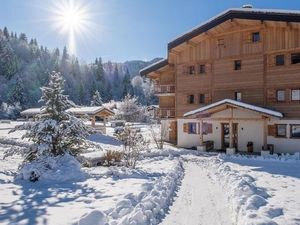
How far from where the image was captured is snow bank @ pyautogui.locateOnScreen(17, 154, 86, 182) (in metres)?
13.6

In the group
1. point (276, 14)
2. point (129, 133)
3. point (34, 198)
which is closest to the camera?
point (34, 198)

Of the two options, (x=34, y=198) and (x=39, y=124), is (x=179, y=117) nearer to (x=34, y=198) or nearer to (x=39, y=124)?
(x=39, y=124)

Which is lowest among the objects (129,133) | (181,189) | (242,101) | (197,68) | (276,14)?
(181,189)

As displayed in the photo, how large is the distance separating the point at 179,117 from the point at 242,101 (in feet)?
19.8

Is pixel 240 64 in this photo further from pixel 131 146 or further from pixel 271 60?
pixel 131 146

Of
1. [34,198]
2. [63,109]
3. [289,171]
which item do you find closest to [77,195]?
[34,198]

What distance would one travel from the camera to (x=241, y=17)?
1000 inches

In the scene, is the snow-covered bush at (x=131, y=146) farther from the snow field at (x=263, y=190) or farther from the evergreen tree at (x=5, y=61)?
the evergreen tree at (x=5, y=61)

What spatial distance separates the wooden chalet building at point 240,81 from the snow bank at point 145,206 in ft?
48.3

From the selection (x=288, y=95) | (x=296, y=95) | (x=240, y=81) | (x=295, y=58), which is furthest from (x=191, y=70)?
(x=296, y=95)

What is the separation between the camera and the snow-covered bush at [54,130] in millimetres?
Answer: 15219

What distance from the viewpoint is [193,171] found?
1727cm

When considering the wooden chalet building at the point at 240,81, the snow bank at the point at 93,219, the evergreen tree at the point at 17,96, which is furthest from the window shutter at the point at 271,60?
the evergreen tree at the point at 17,96

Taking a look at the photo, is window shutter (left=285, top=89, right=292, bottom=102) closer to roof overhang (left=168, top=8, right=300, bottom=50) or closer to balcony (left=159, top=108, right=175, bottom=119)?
roof overhang (left=168, top=8, right=300, bottom=50)
